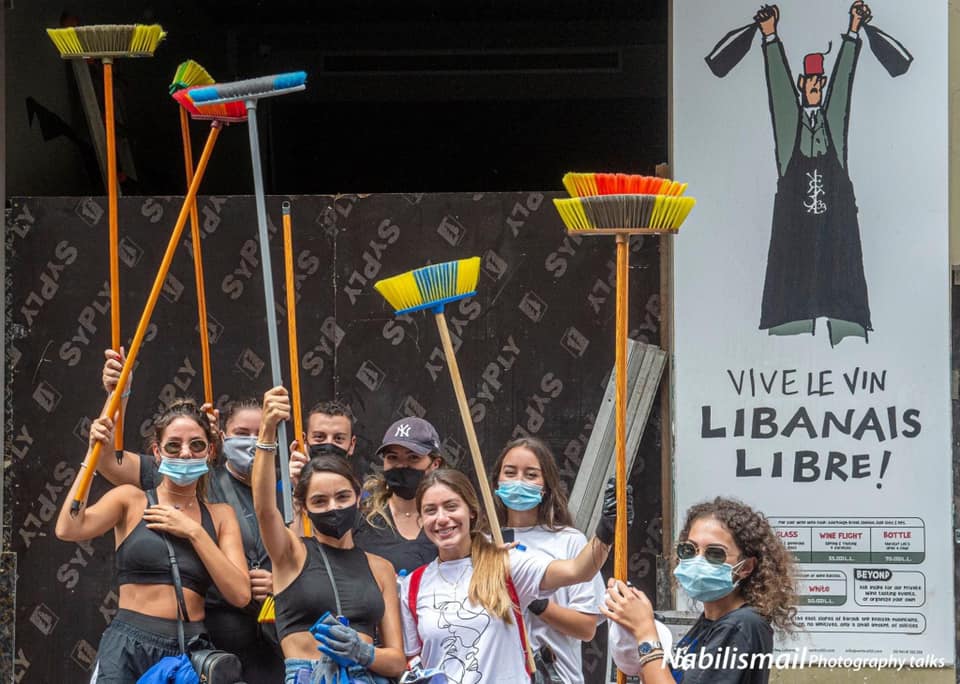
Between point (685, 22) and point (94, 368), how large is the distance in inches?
132

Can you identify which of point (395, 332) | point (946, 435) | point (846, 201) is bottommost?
point (946, 435)

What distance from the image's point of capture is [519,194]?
7266mm

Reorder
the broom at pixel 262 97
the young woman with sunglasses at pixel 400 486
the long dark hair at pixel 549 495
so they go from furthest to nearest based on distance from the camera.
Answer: the young woman with sunglasses at pixel 400 486 < the long dark hair at pixel 549 495 < the broom at pixel 262 97

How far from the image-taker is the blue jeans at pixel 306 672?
4469 mm

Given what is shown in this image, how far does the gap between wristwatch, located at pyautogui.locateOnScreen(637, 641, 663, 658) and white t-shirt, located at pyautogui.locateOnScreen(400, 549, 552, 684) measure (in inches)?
31.9

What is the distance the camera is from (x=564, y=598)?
502 cm

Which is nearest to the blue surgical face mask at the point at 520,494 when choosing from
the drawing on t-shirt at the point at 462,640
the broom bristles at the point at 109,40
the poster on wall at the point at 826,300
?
the drawing on t-shirt at the point at 462,640

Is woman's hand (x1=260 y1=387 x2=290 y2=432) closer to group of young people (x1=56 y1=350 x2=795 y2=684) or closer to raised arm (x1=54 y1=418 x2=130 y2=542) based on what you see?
group of young people (x1=56 y1=350 x2=795 y2=684)

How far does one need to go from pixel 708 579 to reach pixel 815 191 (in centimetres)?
325

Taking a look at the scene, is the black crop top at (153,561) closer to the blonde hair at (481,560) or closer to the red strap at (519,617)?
the blonde hair at (481,560)

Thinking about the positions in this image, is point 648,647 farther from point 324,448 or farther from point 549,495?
point 324,448

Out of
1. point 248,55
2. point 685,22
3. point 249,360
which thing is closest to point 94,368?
point 249,360

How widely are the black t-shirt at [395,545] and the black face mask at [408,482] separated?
0.39 ft

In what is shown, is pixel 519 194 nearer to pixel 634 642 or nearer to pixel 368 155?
pixel 634 642
